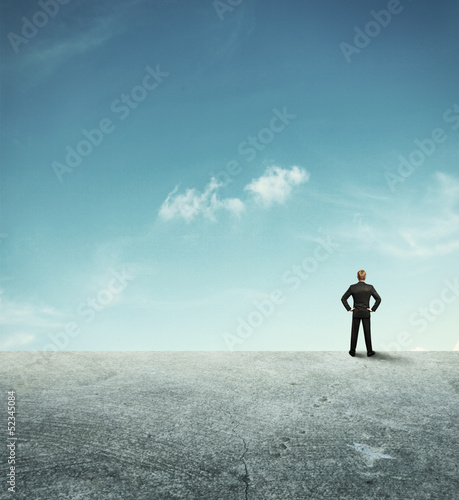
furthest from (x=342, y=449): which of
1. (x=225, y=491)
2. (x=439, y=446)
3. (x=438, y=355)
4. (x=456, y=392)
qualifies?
(x=438, y=355)

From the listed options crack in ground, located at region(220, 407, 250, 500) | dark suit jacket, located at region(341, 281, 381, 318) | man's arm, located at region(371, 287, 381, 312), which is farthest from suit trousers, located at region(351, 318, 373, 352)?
crack in ground, located at region(220, 407, 250, 500)

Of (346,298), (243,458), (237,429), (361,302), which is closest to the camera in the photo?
(243,458)

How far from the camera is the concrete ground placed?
14.0 ft

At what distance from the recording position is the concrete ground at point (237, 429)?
4281 millimetres

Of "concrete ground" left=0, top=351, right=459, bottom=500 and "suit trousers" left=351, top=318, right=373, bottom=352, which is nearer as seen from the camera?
"concrete ground" left=0, top=351, right=459, bottom=500

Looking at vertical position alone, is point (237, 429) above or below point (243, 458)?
above

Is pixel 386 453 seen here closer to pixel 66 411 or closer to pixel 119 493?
pixel 119 493

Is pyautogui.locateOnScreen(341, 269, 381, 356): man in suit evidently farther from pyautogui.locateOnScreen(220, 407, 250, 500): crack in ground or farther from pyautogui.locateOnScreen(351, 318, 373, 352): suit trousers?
Result: pyautogui.locateOnScreen(220, 407, 250, 500): crack in ground

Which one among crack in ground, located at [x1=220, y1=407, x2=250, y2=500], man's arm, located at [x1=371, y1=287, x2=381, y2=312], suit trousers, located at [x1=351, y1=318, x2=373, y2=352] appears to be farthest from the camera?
suit trousers, located at [x1=351, y1=318, x2=373, y2=352]

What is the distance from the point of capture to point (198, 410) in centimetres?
620

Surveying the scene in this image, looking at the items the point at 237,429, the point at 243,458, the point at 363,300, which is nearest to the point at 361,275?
the point at 363,300

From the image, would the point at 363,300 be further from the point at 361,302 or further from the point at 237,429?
the point at 237,429

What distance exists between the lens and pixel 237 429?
555cm

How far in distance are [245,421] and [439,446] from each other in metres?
2.38
